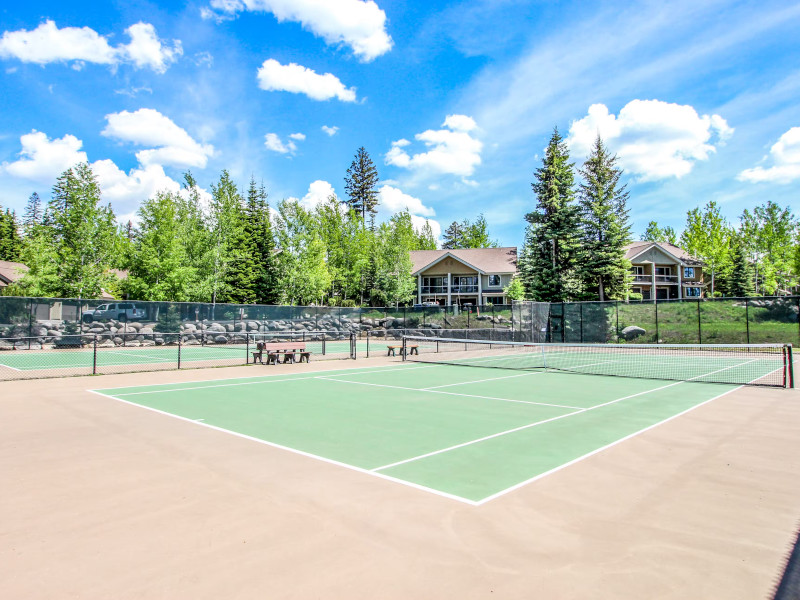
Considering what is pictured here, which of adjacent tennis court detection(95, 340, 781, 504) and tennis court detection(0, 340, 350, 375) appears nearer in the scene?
adjacent tennis court detection(95, 340, 781, 504)

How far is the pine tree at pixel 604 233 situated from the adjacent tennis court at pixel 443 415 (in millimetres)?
22430

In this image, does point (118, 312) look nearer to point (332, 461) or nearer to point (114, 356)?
point (114, 356)

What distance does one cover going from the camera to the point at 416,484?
5180 mm

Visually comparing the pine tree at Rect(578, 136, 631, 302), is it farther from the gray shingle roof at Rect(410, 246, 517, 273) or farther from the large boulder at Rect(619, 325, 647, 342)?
the gray shingle roof at Rect(410, 246, 517, 273)

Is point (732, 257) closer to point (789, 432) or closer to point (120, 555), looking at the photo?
point (789, 432)

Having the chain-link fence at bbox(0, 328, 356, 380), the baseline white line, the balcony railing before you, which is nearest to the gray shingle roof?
the balcony railing

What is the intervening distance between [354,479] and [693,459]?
431 centimetres

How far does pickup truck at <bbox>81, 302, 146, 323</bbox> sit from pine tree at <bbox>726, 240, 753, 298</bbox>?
60.1m

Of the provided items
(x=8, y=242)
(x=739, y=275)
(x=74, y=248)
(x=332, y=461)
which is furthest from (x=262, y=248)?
(x=739, y=275)

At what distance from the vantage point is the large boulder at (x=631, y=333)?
31031 millimetres

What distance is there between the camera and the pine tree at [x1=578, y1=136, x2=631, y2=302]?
37.6m

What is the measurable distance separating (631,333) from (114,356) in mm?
29024

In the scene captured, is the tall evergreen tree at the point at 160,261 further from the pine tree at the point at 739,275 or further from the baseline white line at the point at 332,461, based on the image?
the pine tree at the point at 739,275

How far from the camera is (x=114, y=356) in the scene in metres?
20.7
